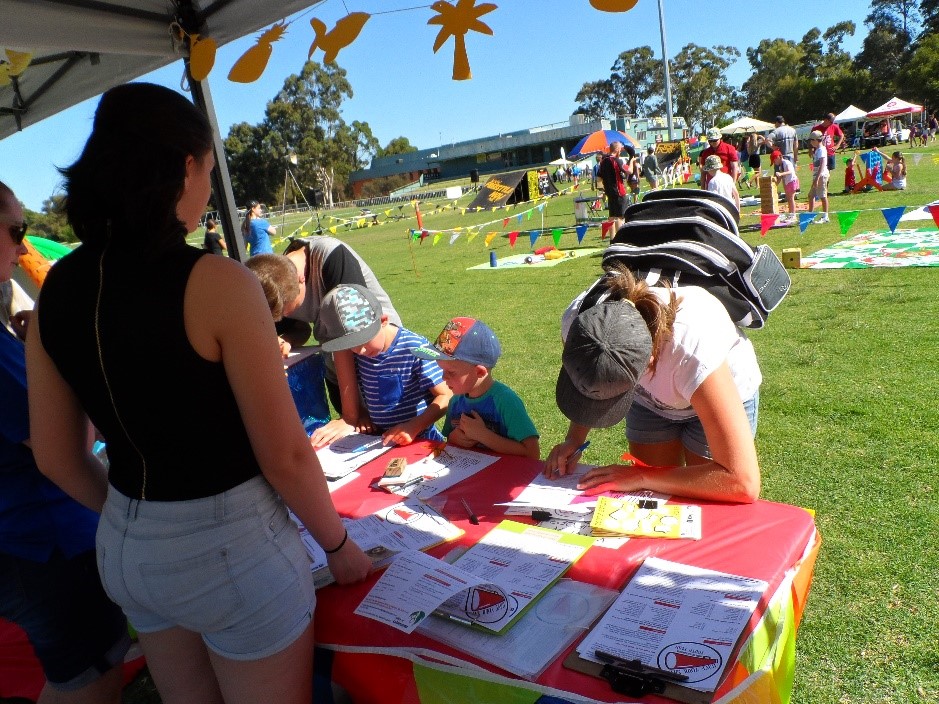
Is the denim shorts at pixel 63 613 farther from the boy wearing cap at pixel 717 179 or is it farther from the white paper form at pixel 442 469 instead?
the boy wearing cap at pixel 717 179

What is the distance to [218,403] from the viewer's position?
3.75 feet

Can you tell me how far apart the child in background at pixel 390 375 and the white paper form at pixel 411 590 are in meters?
0.97

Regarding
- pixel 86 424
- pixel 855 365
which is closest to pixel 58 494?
pixel 86 424

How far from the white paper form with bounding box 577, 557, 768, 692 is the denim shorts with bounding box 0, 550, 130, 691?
129 cm

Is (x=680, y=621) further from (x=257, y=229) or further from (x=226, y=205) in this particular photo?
(x=257, y=229)

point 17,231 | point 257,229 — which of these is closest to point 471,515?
point 17,231

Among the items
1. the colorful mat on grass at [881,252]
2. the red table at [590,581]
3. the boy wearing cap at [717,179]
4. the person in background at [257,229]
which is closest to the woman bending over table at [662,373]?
the red table at [590,581]

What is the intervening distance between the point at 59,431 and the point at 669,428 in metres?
1.80

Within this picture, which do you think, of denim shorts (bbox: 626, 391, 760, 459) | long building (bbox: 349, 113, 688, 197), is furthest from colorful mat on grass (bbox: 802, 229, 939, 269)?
long building (bbox: 349, 113, 688, 197)

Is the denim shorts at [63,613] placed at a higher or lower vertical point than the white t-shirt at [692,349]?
lower

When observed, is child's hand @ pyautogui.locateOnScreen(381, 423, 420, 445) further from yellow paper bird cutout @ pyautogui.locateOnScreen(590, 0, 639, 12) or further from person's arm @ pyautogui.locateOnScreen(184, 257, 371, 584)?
yellow paper bird cutout @ pyautogui.locateOnScreen(590, 0, 639, 12)

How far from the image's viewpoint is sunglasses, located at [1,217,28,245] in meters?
1.73

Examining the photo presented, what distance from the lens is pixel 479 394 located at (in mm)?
2516

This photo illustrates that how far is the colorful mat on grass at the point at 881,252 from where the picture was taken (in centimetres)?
731
